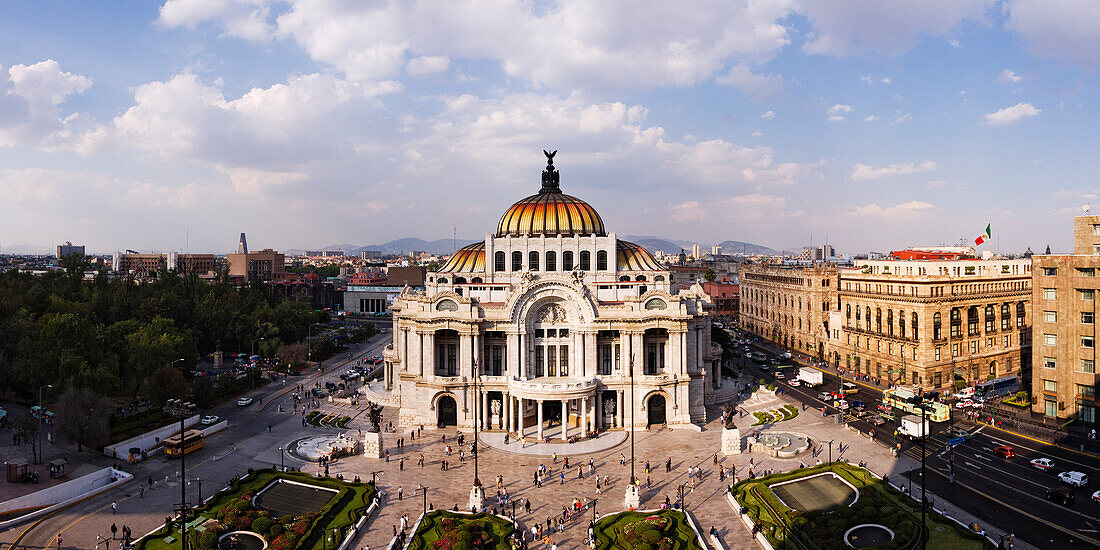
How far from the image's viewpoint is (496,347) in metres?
69.1

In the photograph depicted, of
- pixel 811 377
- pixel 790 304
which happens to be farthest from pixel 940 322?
pixel 790 304

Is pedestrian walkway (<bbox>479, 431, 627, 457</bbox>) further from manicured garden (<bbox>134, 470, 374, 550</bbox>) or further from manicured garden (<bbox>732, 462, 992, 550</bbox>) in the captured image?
manicured garden (<bbox>134, 470, 374, 550</bbox>)

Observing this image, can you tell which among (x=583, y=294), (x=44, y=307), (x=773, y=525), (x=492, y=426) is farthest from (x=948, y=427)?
(x=44, y=307)

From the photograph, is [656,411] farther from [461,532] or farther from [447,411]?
[461,532]

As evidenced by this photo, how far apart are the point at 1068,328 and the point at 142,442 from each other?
307 feet

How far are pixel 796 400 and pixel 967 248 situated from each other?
67507 mm

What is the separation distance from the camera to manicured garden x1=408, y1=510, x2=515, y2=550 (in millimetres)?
39625

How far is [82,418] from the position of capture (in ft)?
184

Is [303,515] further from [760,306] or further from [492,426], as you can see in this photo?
[760,306]

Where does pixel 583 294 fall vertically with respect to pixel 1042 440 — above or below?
above

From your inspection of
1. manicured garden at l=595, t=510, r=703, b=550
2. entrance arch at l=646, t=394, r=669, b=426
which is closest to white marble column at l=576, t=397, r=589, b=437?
entrance arch at l=646, t=394, r=669, b=426

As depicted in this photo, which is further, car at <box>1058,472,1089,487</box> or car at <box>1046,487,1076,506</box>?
car at <box>1058,472,1089,487</box>

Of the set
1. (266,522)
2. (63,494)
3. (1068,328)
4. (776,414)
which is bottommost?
(776,414)

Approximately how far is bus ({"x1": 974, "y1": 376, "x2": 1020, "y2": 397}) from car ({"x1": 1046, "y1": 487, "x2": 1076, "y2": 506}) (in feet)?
106
